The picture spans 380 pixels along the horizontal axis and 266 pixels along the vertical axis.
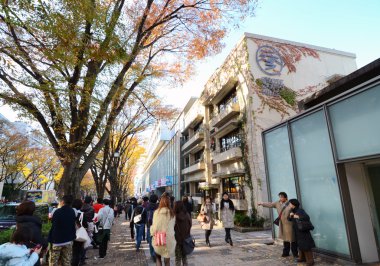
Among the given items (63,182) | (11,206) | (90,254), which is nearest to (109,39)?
(63,182)

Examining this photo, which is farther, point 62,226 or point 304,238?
point 304,238

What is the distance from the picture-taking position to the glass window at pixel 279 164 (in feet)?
25.4

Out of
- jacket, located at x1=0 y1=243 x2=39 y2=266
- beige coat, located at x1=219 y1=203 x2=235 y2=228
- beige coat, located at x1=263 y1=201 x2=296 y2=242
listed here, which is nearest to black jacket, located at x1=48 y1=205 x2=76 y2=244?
jacket, located at x1=0 y1=243 x2=39 y2=266

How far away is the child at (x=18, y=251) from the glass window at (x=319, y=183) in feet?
20.5

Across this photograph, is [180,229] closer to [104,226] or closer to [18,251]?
[18,251]

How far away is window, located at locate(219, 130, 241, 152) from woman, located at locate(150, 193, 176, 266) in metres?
11.8

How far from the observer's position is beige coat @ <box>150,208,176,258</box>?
482 centimetres

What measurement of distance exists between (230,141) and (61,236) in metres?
14.6

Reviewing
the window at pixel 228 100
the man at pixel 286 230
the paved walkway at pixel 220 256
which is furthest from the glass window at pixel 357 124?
the window at pixel 228 100

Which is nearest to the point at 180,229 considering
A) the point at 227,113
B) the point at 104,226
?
the point at 104,226

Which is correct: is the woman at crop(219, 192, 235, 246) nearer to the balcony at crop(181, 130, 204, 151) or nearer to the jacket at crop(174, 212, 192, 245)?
the jacket at crop(174, 212, 192, 245)

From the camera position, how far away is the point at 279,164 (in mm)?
8328

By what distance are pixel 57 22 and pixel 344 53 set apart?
19.5 m

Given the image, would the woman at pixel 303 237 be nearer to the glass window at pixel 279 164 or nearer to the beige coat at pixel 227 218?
→ the glass window at pixel 279 164
